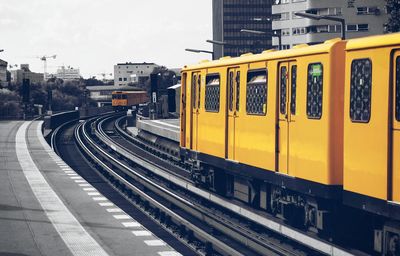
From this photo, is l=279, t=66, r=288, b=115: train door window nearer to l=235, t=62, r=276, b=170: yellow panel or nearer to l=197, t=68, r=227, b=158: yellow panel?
l=235, t=62, r=276, b=170: yellow panel

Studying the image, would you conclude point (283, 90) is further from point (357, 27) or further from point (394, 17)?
point (357, 27)

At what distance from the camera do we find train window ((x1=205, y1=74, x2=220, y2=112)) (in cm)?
2291

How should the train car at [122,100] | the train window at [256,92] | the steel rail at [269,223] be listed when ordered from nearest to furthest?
the steel rail at [269,223], the train window at [256,92], the train car at [122,100]

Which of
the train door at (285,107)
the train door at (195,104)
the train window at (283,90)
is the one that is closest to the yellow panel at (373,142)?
the train door at (285,107)

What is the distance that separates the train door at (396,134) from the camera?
13.3 metres

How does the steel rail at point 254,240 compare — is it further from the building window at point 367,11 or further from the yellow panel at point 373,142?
the building window at point 367,11

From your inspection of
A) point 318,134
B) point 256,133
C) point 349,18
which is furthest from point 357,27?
point 318,134

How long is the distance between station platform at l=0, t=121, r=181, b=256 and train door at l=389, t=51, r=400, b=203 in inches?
188

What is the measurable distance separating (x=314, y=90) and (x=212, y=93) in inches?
291

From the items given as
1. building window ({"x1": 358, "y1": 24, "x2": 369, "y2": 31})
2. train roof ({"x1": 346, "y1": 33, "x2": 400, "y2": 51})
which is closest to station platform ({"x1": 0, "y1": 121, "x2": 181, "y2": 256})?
train roof ({"x1": 346, "y1": 33, "x2": 400, "y2": 51})

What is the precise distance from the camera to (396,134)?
13.4 m

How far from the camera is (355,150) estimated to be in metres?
14.6

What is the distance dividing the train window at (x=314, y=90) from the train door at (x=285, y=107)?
853mm

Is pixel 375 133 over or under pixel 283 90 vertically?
under
